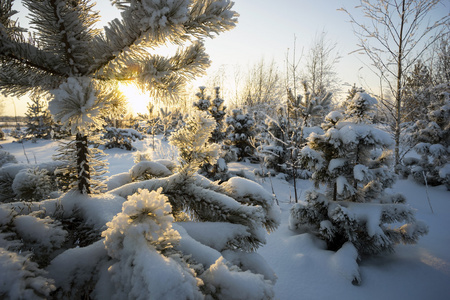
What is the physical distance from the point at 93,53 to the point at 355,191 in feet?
11.5

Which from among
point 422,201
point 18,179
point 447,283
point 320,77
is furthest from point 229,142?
point 320,77

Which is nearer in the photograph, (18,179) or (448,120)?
(18,179)

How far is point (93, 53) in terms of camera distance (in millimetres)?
754

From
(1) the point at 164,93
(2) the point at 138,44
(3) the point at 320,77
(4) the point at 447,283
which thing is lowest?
(4) the point at 447,283

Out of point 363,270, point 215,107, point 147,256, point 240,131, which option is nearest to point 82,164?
point 147,256

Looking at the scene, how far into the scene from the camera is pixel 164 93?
808 mm

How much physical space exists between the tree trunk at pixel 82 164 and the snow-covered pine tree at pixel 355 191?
8.97 ft

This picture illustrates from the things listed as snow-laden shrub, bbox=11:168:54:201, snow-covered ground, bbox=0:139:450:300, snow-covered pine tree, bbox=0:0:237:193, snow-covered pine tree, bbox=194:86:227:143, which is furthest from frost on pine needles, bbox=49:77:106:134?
snow-covered pine tree, bbox=194:86:227:143

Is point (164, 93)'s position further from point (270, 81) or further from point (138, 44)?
point (270, 81)

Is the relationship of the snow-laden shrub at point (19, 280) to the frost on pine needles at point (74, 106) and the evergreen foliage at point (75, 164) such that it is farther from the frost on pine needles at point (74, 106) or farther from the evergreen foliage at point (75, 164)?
the evergreen foliage at point (75, 164)

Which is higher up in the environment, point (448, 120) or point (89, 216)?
point (448, 120)

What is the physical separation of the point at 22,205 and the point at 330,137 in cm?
321

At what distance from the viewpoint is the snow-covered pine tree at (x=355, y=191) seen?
2.73 metres

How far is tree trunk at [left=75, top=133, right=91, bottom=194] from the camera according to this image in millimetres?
871
